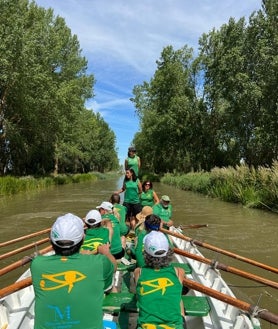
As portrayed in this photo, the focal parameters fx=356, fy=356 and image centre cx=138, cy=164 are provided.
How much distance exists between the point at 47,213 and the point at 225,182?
11006 millimetres

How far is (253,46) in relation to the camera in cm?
3266

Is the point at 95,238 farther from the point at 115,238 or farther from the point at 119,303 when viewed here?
the point at 115,238

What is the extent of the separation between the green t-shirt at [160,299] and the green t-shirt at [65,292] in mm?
611

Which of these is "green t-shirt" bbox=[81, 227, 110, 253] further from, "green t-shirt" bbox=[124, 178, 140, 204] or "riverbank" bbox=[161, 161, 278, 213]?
"riverbank" bbox=[161, 161, 278, 213]

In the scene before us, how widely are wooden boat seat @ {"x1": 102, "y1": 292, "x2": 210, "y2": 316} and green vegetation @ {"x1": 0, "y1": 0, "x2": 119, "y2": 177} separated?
21824mm

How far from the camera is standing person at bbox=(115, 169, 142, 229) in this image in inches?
385

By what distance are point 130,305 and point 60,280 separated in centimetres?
180

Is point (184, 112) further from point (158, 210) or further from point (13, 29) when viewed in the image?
point (158, 210)

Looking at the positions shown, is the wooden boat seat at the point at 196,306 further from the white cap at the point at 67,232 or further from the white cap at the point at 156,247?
the white cap at the point at 67,232

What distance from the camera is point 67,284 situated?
2.62 meters

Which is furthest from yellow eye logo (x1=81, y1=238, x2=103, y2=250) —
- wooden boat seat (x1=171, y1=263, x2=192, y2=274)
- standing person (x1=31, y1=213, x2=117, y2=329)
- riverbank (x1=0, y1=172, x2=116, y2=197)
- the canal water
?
riverbank (x1=0, y1=172, x2=116, y2=197)

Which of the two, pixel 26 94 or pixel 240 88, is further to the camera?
pixel 240 88

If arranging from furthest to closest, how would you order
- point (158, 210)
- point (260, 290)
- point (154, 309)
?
point (158, 210) < point (260, 290) < point (154, 309)

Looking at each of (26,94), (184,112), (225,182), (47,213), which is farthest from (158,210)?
(184,112)
